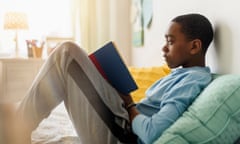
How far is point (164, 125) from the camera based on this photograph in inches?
41.1

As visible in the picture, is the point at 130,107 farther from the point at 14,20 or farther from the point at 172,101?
the point at 14,20

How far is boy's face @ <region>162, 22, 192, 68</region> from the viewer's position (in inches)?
51.6

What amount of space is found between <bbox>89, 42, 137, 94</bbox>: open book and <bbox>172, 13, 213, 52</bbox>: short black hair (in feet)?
0.89

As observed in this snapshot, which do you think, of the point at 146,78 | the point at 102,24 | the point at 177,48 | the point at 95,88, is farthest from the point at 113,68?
the point at 102,24

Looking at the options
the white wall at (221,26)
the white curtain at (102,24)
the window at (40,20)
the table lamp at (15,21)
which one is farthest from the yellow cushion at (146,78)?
the window at (40,20)

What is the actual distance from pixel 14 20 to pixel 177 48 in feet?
6.49

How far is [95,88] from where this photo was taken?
1228 mm

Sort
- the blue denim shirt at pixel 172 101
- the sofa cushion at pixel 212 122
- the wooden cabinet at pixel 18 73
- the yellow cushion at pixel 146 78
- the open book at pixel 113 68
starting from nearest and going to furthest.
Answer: the sofa cushion at pixel 212 122
the blue denim shirt at pixel 172 101
the open book at pixel 113 68
the yellow cushion at pixel 146 78
the wooden cabinet at pixel 18 73

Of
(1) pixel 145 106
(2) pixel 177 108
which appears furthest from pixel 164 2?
(2) pixel 177 108

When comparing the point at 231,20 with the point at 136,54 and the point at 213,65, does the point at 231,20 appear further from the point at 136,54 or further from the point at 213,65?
the point at 136,54

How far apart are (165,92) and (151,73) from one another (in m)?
0.53

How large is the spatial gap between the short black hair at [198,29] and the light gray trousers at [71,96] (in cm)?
35

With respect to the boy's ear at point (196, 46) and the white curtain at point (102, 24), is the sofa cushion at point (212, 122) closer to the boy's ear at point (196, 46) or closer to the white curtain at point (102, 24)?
the boy's ear at point (196, 46)

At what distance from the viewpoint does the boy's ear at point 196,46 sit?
1.29 meters
